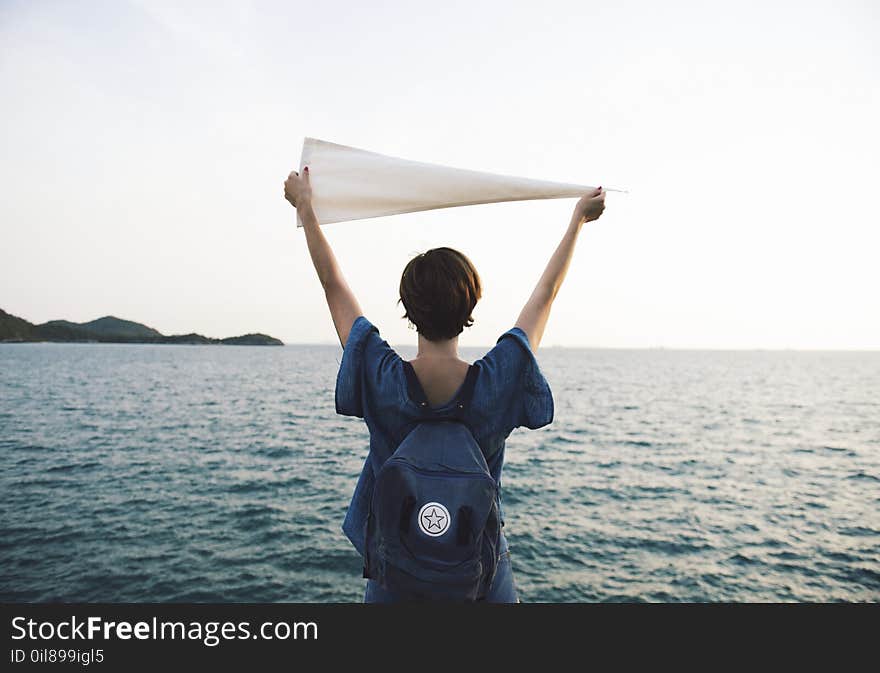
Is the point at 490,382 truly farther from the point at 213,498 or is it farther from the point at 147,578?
the point at 213,498

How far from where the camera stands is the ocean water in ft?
36.9

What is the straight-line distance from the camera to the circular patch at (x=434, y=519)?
1.65 meters

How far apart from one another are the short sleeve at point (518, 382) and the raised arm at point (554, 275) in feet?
0.32

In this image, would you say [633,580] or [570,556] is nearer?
[633,580]

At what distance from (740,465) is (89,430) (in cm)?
3255

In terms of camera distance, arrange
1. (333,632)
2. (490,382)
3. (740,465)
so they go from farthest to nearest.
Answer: (740,465), (333,632), (490,382)

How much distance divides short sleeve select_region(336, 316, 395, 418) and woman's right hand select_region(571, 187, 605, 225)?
1052 millimetres

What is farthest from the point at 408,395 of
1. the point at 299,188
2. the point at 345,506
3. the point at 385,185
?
the point at 345,506

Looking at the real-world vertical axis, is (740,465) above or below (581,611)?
below

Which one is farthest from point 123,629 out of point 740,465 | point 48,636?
point 740,465

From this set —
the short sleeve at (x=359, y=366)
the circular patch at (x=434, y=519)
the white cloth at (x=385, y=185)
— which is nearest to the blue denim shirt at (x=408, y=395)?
the short sleeve at (x=359, y=366)

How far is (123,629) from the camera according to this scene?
126 inches

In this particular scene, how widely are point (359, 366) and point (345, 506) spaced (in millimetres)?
15604

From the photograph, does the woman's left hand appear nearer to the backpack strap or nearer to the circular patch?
the backpack strap
